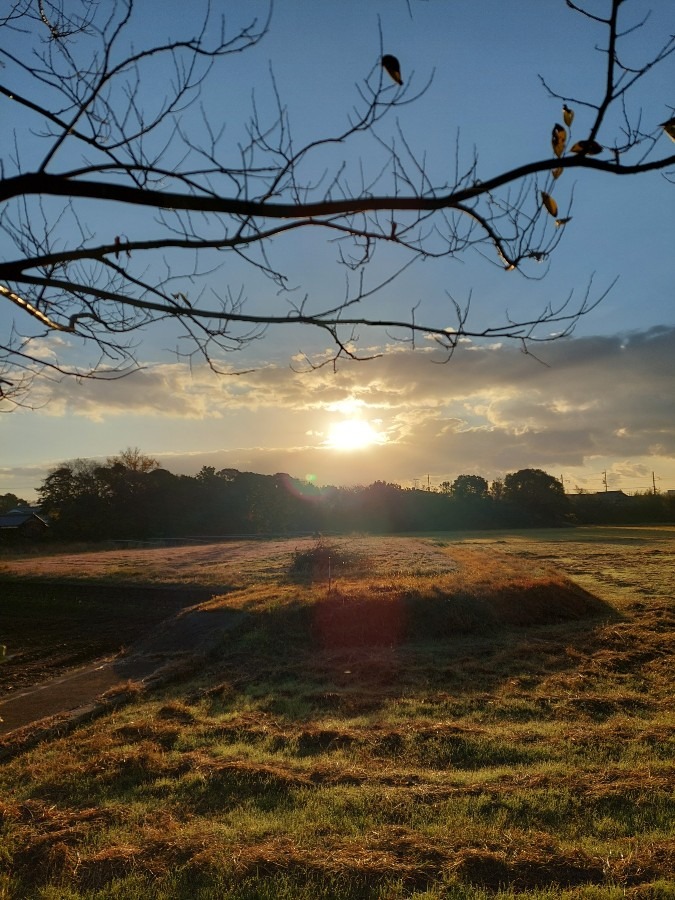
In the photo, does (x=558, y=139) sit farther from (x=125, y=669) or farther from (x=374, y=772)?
(x=125, y=669)

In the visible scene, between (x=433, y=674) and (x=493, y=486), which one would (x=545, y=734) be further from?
(x=493, y=486)

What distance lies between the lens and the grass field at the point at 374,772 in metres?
3.87

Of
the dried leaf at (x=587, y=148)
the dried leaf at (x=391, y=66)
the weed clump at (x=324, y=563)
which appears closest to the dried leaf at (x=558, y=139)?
the dried leaf at (x=587, y=148)

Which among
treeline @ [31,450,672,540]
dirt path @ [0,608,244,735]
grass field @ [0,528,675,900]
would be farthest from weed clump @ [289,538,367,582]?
treeline @ [31,450,672,540]

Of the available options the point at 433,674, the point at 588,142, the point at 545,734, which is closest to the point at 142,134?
the point at 588,142

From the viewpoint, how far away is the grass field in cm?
387

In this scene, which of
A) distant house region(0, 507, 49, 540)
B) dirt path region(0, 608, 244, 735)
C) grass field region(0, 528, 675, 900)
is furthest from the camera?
distant house region(0, 507, 49, 540)

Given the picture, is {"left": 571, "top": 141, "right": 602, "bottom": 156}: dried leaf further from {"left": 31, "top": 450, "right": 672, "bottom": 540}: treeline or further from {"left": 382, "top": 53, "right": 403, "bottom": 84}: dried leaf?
{"left": 31, "top": 450, "right": 672, "bottom": 540}: treeline

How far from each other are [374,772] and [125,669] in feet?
24.5

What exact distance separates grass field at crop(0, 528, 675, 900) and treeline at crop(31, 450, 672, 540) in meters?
46.8

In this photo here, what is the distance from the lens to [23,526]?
5534 cm

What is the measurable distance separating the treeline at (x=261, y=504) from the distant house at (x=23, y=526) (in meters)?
0.96

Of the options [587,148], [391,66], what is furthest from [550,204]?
[391,66]

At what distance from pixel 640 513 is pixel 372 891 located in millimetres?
72928
